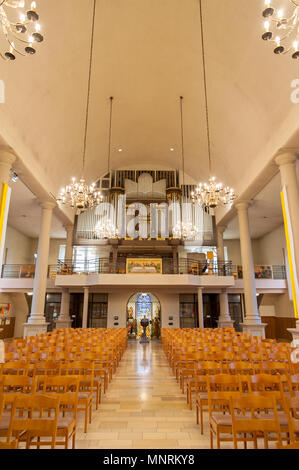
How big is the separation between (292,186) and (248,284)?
5490 millimetres

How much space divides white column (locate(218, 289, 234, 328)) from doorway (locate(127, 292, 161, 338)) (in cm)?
394

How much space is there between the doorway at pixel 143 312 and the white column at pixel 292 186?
10.6 meters

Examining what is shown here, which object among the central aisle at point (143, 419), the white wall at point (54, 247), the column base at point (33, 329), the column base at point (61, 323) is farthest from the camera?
the white wall at point (54, 247)

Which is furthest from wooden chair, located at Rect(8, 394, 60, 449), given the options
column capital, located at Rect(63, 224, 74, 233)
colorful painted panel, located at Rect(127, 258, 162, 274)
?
column capital, located at Rect(63, 224, 74, 233)

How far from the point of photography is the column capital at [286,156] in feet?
31.9

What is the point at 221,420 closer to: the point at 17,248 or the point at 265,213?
the point at 265,213

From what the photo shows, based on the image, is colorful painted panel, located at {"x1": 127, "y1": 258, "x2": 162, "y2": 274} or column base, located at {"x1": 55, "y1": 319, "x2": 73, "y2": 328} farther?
column base, located at {"x1": 55, "y1": 319, "x2": 73, "y2": 328}

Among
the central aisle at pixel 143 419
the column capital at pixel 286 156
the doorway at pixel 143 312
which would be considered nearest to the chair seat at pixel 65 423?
the central aisle at pixel 143 419

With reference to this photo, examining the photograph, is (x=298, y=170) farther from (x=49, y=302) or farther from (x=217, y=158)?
(x=49, y=302)

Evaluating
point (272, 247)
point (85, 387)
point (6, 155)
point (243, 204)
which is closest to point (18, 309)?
point (6, 155)

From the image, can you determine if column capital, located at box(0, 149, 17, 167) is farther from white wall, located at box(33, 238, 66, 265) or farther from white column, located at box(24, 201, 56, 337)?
white wall, located at box(33, 238, 66, 265)

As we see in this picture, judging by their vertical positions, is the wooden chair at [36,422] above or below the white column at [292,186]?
below

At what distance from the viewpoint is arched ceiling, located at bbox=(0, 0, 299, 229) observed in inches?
340

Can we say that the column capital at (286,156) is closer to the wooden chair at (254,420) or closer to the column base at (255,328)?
the column base at (255,328)
